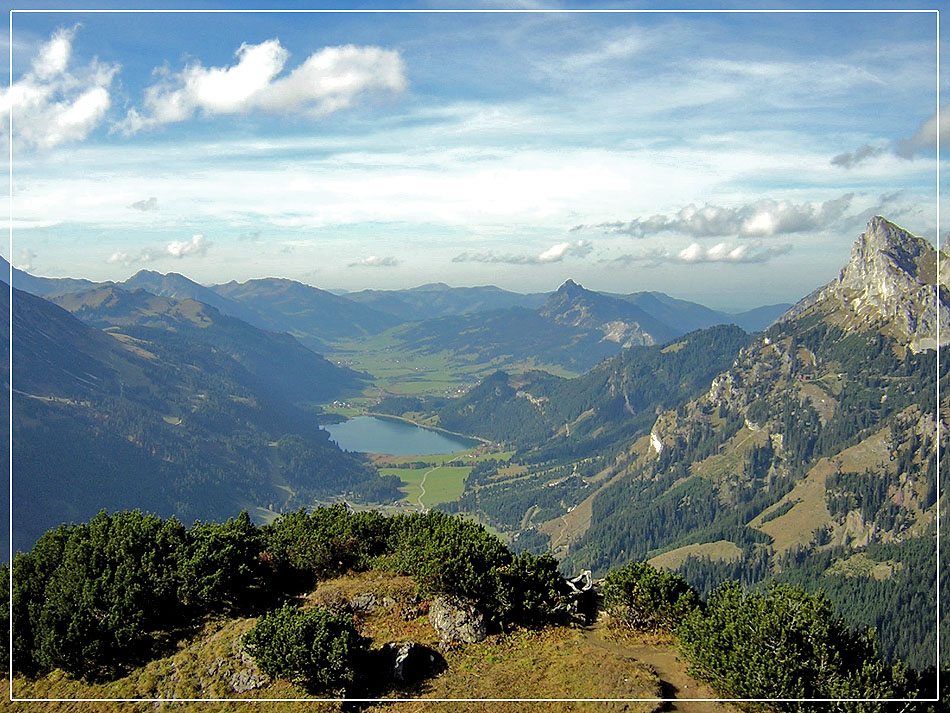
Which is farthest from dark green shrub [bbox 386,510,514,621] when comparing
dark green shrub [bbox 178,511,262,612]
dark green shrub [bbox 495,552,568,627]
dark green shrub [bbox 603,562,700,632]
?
dark green shrub [bbox 178,511,262,612]

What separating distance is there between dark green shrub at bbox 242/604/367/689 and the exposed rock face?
367cm

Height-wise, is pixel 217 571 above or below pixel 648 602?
above

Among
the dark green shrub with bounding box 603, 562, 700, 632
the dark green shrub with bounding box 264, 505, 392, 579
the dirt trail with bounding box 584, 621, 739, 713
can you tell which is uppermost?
the dark green shrub with bounding box 264, 505, 392, 579

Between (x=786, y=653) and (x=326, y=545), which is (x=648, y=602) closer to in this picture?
(x=786, y=653)

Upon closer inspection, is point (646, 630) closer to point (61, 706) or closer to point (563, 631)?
point (563, 631)

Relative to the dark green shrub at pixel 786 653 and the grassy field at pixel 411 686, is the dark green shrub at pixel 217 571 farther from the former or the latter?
the dark green shrub at pixel 786 653

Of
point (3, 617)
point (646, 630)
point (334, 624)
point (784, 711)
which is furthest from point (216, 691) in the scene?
point (784, 711)

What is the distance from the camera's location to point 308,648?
24.4 metres

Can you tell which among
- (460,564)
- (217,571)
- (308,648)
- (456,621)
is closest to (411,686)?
(456,621)

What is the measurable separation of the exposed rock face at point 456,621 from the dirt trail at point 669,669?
5.00 meters

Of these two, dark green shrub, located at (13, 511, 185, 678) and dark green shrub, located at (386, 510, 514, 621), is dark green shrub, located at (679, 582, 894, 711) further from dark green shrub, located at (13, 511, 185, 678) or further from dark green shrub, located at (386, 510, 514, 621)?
dark green shrub, located at (13, 511, 185, 678)

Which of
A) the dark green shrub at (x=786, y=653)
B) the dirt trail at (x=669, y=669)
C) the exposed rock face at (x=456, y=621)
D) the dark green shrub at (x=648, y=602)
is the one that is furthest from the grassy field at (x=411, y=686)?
the dark green shrub at (x=786, y=653)

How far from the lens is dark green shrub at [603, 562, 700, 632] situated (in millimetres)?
30359

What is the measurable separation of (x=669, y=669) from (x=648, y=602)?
406 cm
